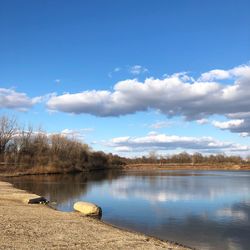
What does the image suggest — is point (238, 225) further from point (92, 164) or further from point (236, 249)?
point (92, 164)

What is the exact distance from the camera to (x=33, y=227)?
67.5ft

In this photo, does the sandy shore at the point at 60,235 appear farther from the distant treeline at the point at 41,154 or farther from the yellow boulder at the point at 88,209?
the distant treeline at the point at 41,154

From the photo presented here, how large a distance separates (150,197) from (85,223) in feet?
68.7

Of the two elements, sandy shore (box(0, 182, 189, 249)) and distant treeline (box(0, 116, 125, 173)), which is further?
distant treeline (box(0, 116, 125, 173))

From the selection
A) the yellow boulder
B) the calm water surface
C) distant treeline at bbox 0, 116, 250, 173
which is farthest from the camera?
distant treeline at bbox 0, 116, 250, 173

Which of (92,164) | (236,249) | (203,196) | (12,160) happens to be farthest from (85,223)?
(92,164)

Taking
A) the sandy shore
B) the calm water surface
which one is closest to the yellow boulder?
the calm water surface

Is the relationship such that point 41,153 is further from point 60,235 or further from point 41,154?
point 60,235

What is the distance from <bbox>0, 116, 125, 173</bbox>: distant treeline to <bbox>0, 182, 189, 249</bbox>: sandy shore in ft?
235

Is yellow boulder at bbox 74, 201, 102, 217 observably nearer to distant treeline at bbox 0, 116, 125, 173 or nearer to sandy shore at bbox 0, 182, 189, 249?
sandy shore at bbox 0, 182, 189, 249

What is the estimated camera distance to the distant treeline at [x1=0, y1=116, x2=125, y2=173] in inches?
4058

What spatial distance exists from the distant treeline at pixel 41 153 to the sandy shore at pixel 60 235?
71.5 m

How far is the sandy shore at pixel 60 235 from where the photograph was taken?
54.9 feet

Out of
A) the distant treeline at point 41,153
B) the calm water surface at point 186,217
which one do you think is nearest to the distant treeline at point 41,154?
the distant treeline at point 41,153
